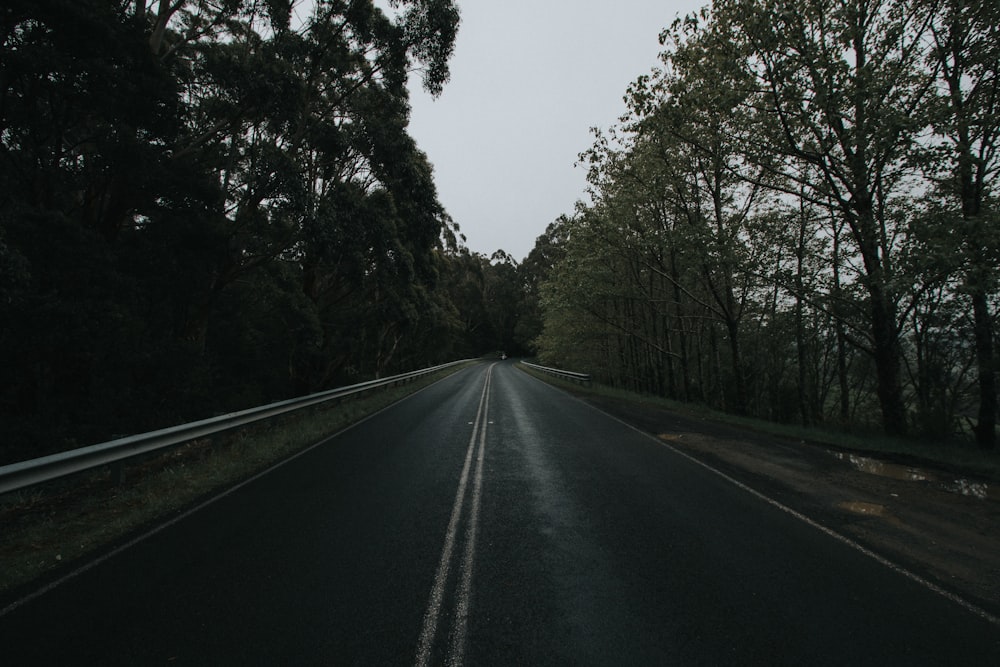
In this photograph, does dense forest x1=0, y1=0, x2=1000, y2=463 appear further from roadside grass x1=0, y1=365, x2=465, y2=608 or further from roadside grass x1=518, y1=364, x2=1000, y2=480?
roadside grass x1=0, y1=365, x2=465, y2=608

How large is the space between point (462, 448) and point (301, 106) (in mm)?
11805

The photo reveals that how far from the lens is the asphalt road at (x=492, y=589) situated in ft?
9.55

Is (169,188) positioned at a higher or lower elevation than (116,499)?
higher

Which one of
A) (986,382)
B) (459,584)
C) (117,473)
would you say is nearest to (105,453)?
(117,473)

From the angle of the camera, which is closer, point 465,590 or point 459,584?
point 465,590

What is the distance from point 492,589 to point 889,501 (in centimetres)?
593

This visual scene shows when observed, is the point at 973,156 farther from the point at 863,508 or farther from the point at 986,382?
the point at 863,508

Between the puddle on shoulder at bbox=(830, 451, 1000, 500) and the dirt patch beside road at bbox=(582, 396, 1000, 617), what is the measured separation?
14 mm

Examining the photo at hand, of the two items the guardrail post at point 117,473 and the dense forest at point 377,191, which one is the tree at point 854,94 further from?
the guardrail post at point 117,473

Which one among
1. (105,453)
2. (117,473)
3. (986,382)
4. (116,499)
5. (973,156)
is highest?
(973,156)

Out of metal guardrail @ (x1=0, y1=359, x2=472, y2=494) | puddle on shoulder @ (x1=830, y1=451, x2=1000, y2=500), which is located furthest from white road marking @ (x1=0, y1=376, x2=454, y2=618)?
puddle on shoulder @ (x1=830, y1=451, x2=1000, y2=500)

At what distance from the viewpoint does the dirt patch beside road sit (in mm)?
4133

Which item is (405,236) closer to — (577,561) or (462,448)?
(462,448)

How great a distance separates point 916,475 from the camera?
23.3 feet
